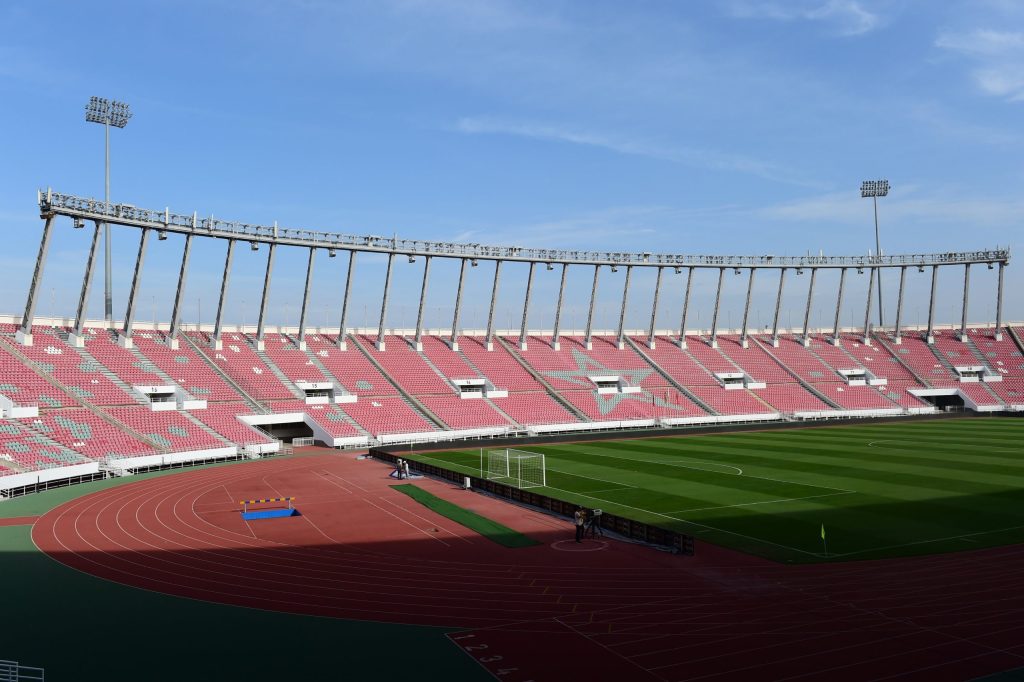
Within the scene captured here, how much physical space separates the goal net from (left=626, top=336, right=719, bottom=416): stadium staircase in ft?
98.0

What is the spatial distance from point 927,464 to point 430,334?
50.2 m

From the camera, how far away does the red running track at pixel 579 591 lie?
46.8 ft

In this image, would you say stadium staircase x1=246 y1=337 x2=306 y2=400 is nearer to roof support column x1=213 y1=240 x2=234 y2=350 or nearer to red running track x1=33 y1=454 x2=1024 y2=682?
roof support column x1=213 y1=240 x2=234 y2=350

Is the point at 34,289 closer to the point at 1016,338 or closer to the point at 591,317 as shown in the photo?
the point at 591,317

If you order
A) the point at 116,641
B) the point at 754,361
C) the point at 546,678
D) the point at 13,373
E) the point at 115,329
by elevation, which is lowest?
the point at 116,641

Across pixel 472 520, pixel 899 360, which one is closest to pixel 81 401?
pixel 472 520

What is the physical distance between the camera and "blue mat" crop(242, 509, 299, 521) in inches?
1148

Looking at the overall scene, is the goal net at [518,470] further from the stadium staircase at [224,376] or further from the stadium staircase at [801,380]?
the stadium staircase at [801,380]

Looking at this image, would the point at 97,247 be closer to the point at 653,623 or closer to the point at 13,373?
the point at 13,373

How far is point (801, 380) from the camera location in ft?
257

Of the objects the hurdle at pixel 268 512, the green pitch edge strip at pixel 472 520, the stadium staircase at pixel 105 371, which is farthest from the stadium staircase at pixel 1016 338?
the stadium staircase at pixel 105 371

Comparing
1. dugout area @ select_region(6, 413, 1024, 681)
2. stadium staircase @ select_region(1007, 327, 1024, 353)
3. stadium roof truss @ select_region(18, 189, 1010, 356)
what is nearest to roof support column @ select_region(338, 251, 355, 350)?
stadium roof truss @ select_region(18, 189, 1010, 356)

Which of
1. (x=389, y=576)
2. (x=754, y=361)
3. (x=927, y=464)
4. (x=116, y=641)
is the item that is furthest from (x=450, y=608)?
(x=754, y=361)

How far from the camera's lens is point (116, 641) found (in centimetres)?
1577
